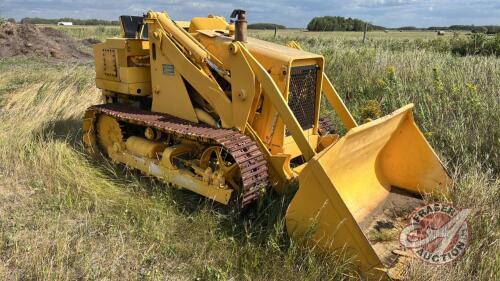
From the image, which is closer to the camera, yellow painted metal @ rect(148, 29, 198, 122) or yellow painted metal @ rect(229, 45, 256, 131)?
yellow painted metal @ rect(229, 45, 256, 131)

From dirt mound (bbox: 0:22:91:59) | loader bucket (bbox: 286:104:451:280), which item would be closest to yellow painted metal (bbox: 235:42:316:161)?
loader bucket (bbox: 286:104:451:280)

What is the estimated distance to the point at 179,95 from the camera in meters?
5.13

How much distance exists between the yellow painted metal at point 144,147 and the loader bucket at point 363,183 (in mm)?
2152

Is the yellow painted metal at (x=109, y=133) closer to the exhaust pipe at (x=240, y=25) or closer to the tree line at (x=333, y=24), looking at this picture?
the exhaust pipe at (x=240, y=25)

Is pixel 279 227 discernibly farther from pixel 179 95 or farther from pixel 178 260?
pixel 179 95

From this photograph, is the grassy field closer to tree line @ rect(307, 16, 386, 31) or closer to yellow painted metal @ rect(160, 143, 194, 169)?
yellow painted metal @ rect(160, 143, 194, 169)

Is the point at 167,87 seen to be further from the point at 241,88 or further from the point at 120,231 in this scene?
the point at 120,231

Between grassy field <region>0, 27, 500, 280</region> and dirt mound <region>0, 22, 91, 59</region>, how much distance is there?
46.9ft

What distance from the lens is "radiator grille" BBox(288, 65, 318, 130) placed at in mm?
4598

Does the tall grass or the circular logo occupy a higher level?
the circular logo

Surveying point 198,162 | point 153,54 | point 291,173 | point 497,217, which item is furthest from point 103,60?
point 497,217

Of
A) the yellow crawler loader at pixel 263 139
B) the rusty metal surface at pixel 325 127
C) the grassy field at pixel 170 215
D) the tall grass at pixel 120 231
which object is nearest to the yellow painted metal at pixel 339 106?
the yellow crawler loader at pixel 263 139

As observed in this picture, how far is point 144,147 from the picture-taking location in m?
5.24

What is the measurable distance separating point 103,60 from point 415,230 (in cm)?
460
